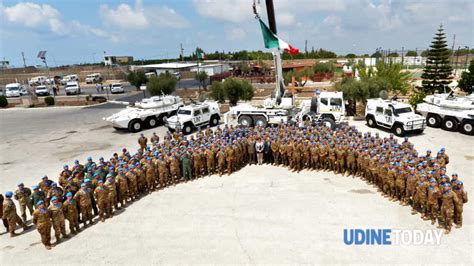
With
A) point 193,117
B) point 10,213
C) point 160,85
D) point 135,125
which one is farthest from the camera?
point 160,85

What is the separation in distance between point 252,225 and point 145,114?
12767 millimetres

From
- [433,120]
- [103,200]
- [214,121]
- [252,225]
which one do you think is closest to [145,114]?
[214,121]

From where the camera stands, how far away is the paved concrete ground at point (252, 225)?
6859mm

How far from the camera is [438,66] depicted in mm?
27047

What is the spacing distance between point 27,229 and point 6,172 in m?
5.98

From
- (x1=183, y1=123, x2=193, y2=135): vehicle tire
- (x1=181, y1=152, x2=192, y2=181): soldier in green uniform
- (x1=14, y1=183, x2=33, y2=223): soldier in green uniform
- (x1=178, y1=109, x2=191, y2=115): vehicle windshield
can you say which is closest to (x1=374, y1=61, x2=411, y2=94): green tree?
(x1=178, y1=109, x2=191, y2=115): vehicle windshield

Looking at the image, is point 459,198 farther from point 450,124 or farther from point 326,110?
point 450,124

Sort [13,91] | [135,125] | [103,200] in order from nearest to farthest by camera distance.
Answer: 1. [103,200]
2. [135,125]
3. [13,91]

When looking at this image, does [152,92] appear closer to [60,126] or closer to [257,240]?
[60,126]

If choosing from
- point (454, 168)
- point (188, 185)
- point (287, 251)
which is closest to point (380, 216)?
point (287, 251)

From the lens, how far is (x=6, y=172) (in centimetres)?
1311

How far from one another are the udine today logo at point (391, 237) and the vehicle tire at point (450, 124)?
1058cm

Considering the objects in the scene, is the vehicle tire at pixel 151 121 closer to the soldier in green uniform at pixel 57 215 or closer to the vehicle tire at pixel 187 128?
the vehicle tire at pixel 187 128

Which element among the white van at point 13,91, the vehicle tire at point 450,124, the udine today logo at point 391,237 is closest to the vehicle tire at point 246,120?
the vehicle tire at point 450,124
